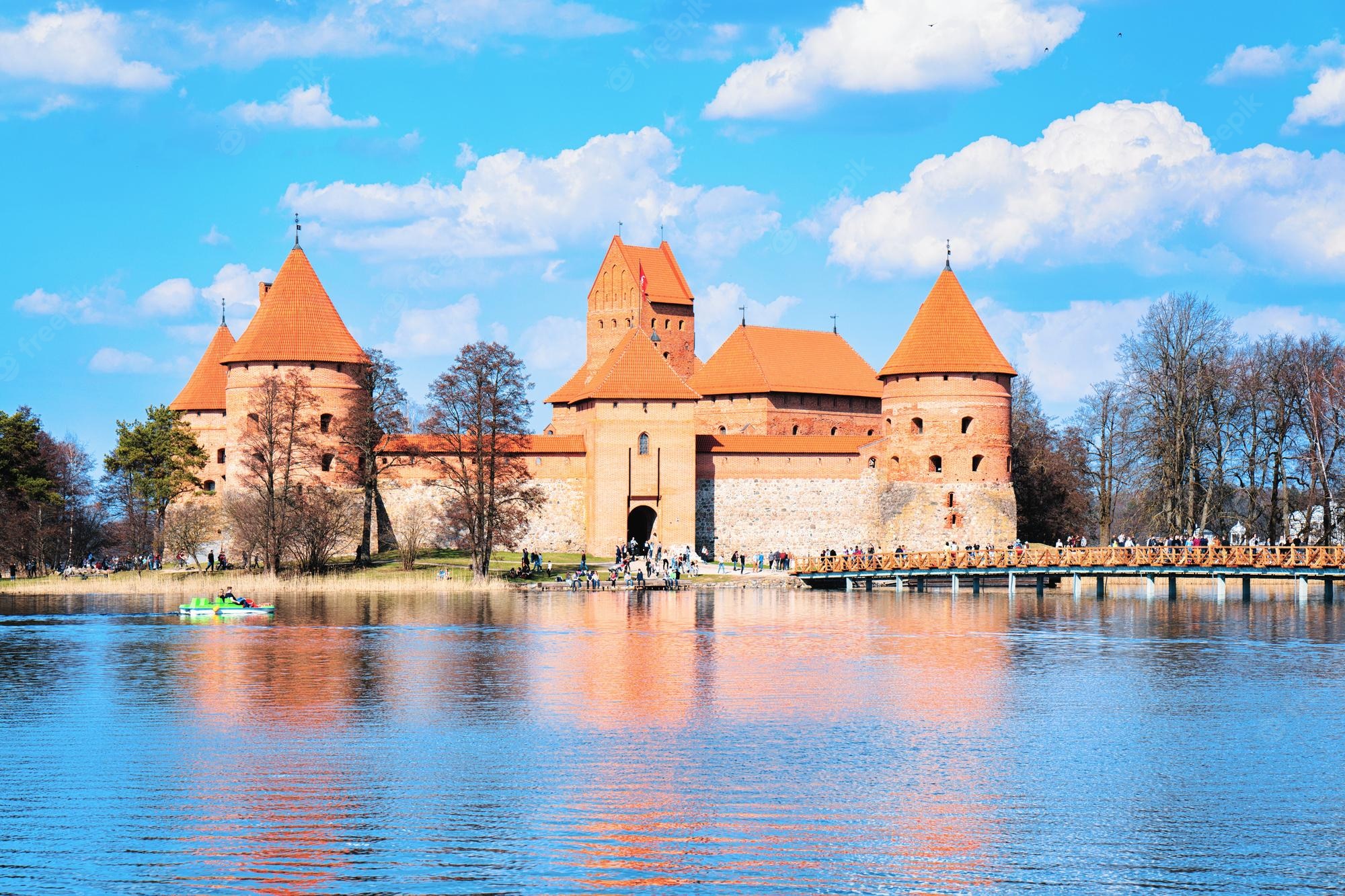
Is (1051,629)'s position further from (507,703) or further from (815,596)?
(507,703)

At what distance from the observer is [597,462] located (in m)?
40.4

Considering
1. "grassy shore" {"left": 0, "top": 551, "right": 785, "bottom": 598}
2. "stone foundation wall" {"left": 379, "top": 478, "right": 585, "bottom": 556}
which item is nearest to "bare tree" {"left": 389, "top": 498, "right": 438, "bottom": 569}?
"grassy shore" {"left": 0, "top": 551, "right": 785, "bottom": 598}

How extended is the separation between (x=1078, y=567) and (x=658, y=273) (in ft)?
81.9

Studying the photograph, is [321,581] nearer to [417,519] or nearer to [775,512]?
[417,519]

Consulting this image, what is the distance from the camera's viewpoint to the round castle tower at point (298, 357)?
39.6 meters

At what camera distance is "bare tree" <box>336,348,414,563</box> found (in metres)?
38.9

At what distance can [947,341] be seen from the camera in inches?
1612

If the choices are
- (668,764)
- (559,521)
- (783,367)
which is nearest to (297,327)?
(559,521)

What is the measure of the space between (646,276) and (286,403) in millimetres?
19788

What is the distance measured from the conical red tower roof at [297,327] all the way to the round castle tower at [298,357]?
0.02 metres

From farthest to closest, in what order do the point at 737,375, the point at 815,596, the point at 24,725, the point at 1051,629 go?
the point at 737,375 < the point at 815,596 < the point at 1051,629 < the point at 24,725

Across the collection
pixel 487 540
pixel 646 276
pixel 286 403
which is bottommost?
pixel 487 540

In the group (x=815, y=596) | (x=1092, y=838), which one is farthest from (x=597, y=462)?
(x=1092, y=838)

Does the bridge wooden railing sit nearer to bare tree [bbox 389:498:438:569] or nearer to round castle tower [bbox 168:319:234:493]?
bare tree [bbox 389:498:438:569]
